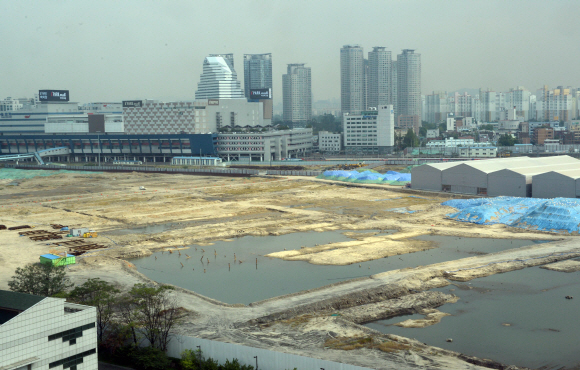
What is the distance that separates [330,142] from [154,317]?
107 m

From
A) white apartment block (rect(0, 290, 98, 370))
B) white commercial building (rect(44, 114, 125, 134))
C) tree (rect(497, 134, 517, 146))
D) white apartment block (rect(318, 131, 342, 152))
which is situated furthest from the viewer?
tree (rect(497, 134, 517, 146))

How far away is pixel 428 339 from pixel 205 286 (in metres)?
12.1

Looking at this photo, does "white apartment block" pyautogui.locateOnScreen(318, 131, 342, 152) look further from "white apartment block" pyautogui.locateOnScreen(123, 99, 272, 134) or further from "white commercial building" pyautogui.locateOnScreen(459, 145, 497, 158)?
"white commercial building" pyautogui.locateOnScreen(459, 145, 497, 158)

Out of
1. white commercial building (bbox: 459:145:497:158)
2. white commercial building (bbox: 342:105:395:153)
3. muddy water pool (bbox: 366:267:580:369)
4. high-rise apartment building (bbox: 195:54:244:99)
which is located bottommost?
muddy water pool (bbox: 366:267:580:369)

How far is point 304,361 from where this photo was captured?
1728 centimetres

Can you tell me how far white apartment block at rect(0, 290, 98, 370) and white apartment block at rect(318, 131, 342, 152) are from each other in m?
110

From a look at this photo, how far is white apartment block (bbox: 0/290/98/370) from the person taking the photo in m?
14.9

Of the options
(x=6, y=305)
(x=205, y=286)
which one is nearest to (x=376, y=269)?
(x=205, y=286)

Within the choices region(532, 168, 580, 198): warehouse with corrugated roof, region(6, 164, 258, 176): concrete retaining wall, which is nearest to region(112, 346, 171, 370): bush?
region(532, 168, 580, 198): warehouse with corrugated roof

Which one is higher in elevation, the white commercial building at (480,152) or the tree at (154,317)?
the white commercial building at (480,152)

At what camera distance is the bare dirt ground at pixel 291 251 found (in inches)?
829

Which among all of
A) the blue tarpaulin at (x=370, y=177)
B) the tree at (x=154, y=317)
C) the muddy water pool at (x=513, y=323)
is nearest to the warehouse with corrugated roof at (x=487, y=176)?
the blue tarpaulin at (x=370, y=177)

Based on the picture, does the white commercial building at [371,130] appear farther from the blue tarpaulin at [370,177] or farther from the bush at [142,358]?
the bush at [142,358]

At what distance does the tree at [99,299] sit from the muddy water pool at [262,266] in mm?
5884
